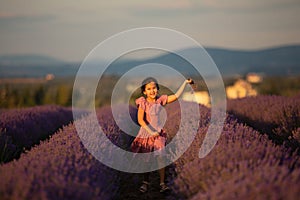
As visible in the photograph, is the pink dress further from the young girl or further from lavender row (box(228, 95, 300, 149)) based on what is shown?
lavender row (box(228, 95, 300, 149))

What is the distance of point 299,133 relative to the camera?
6105mm

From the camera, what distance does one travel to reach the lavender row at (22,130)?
6391 millimetres

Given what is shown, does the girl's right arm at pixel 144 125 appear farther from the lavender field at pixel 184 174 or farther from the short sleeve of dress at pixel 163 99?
the lavender field at pixel 184 174

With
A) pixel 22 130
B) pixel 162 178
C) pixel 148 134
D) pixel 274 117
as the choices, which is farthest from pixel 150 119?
pixel 274 117

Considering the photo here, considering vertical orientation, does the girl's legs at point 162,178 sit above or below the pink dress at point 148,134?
below

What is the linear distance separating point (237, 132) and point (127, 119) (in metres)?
5.31

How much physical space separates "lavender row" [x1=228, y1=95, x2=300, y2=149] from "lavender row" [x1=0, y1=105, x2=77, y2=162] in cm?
404

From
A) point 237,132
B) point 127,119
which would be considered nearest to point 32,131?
point 127,119

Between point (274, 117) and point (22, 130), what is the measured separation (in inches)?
185

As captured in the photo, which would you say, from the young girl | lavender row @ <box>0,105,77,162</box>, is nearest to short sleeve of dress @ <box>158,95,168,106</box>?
the young girl

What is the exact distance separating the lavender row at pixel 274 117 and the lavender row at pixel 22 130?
13.2ft

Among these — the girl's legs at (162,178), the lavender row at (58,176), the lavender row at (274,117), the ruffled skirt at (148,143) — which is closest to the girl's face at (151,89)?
the ruffled skirt at (148,143)

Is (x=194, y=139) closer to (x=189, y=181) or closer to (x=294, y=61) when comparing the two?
(x=189, y=181)

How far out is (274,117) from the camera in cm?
855
